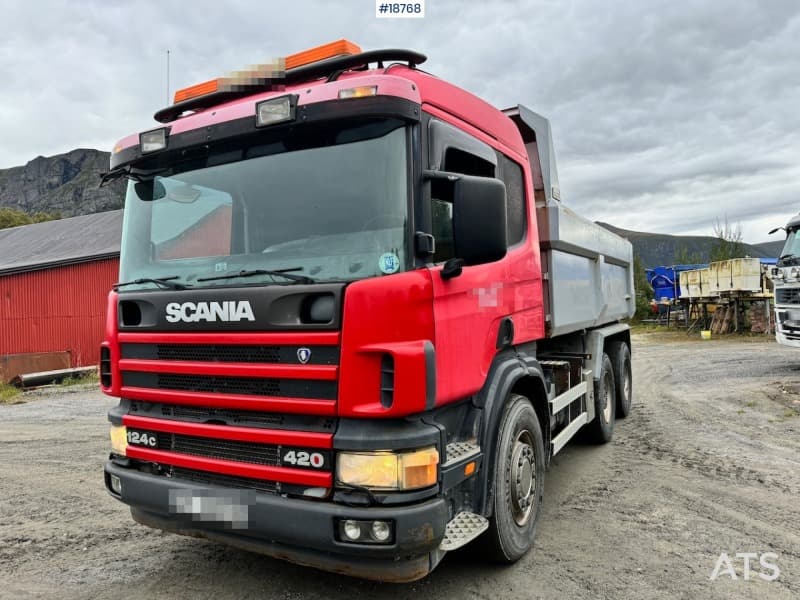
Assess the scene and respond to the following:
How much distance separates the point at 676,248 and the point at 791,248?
3722 centimetres

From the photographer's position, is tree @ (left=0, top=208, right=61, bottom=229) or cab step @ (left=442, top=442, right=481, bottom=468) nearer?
cab step @ (left=442, top=442, right=481, bottom=468)

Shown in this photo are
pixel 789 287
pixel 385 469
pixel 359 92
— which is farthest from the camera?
pixel 789 287

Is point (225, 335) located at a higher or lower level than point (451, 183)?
lower

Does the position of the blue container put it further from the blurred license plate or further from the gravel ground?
the blurred license plate

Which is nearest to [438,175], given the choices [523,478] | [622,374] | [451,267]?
[451,267]

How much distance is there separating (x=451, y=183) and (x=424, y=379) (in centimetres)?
99

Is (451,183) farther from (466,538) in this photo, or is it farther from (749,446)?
(749,446)

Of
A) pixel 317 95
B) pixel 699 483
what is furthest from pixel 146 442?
pixel 699 483

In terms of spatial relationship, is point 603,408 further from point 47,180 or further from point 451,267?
point 47,180

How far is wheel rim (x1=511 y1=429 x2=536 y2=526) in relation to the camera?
11.2ft

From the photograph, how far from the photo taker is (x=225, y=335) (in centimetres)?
277

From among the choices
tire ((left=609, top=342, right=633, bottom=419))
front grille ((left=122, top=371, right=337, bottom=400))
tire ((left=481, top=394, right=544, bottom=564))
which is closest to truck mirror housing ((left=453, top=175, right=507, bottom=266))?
front grille ((left=122, top=371, right=337, bottom=400))

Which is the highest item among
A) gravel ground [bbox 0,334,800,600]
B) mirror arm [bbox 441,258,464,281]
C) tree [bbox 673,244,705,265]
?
tree [bbox 673,244,705,265]

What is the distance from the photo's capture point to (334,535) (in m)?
2.46
